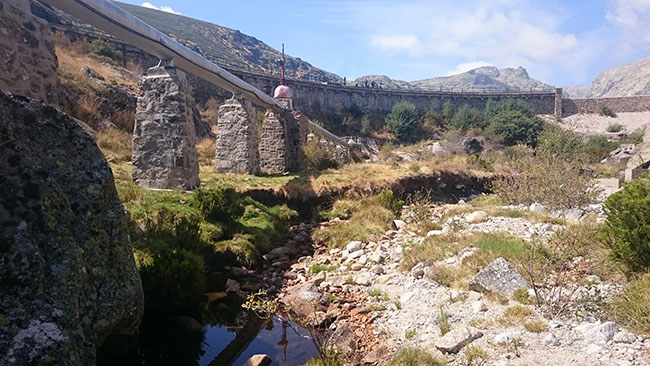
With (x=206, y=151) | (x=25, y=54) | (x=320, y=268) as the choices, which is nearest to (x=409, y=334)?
(x=320, y=268)

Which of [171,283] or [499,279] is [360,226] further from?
[171,283]

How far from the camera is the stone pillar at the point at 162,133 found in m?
10.1

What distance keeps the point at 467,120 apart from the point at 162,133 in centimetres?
3712

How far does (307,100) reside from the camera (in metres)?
40.8

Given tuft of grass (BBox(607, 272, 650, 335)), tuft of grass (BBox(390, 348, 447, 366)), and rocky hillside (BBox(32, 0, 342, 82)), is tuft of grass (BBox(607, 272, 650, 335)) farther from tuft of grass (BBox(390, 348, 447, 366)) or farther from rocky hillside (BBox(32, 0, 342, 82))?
rocky hillside (BBox(32, 0, 342, 82))

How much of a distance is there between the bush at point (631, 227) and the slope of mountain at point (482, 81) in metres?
136

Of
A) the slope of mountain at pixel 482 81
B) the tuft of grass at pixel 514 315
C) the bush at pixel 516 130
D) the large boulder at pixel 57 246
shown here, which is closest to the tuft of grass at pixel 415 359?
the tuft of grass at pixel 514 315

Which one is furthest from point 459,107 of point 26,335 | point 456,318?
point 26,335

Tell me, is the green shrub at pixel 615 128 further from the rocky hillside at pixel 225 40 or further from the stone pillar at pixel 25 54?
the stone pillar at pixel 25 54

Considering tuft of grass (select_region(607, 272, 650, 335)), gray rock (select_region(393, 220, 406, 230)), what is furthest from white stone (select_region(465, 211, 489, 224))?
tuft of grass (select_region(607, 272, 650, 335))

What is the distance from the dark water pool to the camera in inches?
189

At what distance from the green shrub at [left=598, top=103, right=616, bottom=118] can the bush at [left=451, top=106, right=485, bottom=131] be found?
16284 millimetres

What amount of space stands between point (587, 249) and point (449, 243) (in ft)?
7.56

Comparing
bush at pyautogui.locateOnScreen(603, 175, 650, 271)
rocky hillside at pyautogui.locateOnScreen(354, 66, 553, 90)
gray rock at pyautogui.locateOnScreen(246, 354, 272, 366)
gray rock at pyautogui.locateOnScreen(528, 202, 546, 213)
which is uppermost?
rocky hillside at pyautogui.locateOnScreen(354, 66, 553, 90)
